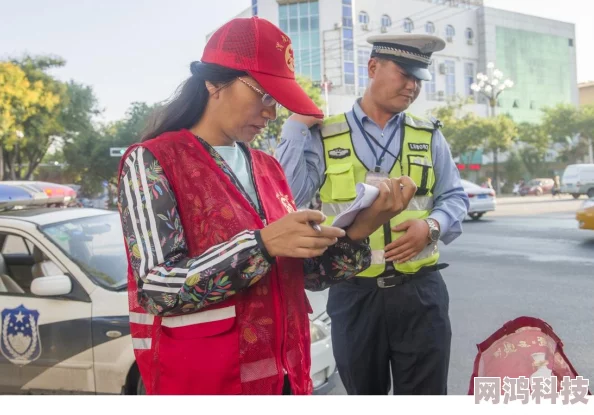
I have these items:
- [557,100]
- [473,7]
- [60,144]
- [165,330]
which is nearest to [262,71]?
[165,330]

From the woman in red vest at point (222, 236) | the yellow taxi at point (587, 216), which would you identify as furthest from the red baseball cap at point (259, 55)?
the yellow taxi at point (587, 216)

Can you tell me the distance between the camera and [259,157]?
1558mm

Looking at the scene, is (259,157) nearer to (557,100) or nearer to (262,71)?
(262,71)

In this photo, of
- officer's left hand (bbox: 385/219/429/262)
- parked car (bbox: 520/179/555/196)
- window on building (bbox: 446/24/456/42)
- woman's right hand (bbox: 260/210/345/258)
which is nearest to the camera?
woman's right hand (bbox: 260/210/345/258)

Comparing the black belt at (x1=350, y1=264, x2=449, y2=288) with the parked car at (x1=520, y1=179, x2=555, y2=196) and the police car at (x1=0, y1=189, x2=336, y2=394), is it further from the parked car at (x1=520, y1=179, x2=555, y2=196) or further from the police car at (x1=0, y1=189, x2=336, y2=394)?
the parked car at (x1=520, y1=179, x2=555, y2=196)

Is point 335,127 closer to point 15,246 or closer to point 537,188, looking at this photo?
point 15,246

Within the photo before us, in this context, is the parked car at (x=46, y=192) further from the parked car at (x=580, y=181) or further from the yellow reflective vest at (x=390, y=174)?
the parked car at (x=580, y=181)

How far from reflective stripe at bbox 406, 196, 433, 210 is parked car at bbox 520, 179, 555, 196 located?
34069 millimetres

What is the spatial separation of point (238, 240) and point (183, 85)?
18.7 inches

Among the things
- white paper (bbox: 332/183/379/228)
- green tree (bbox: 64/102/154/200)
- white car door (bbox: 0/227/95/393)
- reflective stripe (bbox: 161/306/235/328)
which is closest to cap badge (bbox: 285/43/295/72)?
white paper (bbox: 332/183/379/228)

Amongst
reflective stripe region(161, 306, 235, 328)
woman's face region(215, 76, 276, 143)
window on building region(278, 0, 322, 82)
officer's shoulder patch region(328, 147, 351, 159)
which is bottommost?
reflective stripe region(161, 306, 235, 328)

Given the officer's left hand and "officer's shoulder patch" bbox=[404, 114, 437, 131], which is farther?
"officer's shoulder patch" bbox=[404, 114, 437, 131]

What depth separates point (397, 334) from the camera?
2051mm

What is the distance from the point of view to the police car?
3143 millimetres
